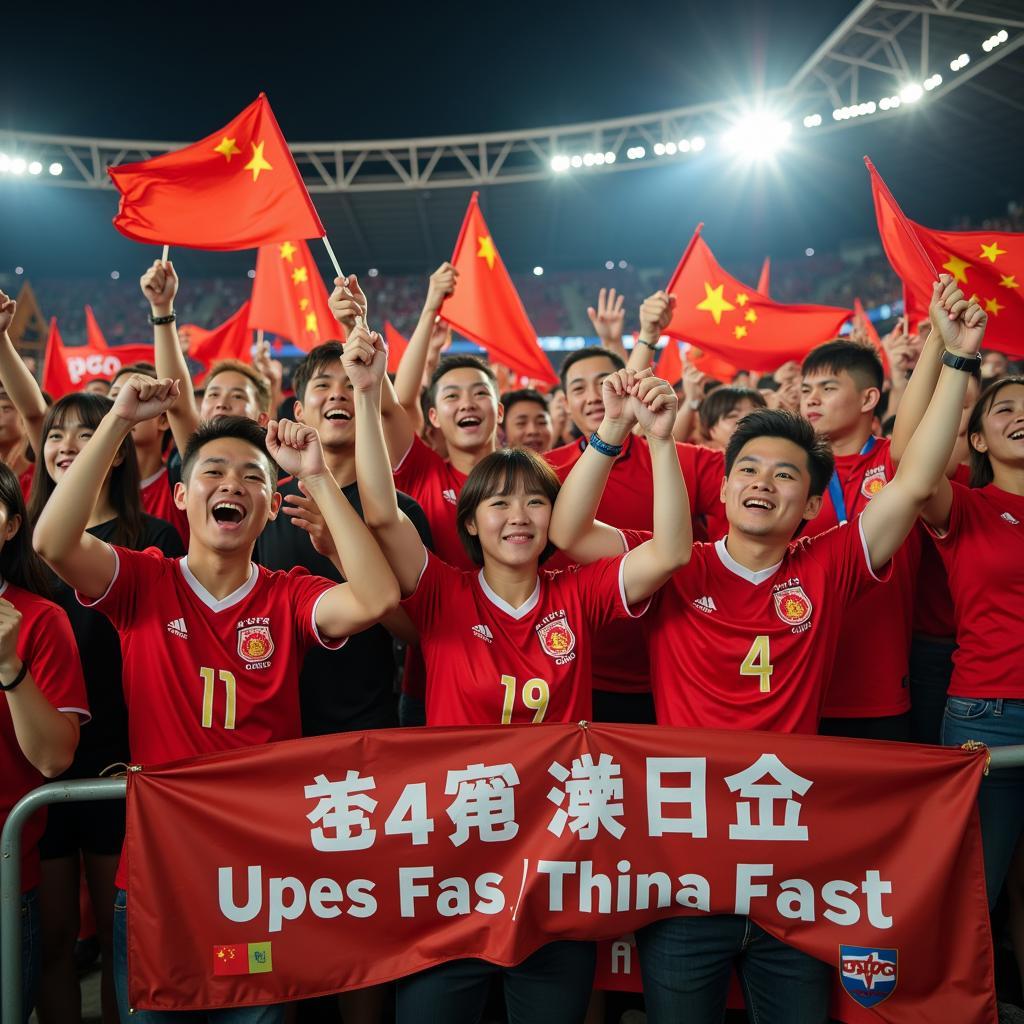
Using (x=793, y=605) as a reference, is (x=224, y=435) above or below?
above

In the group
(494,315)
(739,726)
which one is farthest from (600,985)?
(494,315)

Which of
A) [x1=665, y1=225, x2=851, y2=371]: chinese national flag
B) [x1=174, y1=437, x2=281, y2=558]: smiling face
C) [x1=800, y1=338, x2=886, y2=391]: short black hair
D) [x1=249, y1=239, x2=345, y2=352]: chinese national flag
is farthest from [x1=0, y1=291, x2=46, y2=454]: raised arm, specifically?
[x1=665, y1=225, x2=851, y2=371]: chinese national flag

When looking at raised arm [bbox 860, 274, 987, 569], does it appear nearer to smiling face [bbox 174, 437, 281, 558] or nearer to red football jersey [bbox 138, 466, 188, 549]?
smiling face [bbox 174, 437, 281, 558]

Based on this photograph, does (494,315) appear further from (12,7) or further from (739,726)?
(12,7)

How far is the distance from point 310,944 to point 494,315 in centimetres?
447

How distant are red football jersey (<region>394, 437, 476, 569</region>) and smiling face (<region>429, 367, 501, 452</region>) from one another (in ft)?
0.42

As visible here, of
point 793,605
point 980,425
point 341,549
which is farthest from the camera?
point 980,425

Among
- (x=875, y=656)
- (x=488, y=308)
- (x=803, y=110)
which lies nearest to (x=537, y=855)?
(x=875, y=656)

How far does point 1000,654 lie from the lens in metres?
3.10

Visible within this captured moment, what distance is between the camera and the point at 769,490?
2877 mm

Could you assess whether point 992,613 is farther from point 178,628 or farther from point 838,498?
point 178,628

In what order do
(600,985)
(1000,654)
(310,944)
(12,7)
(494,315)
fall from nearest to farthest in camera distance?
(310,944) → (600,985) → (1000,654) → (494,315) → (12,7)

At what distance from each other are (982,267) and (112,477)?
4.00m

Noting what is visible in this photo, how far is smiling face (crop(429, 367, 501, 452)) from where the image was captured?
3.86 meters
